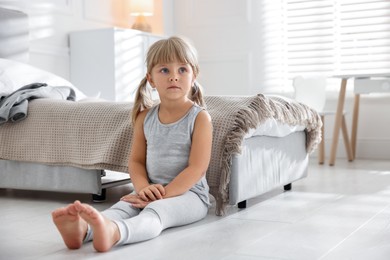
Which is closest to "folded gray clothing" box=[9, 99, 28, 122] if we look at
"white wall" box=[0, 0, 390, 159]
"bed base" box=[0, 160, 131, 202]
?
"bed base" box=[0, 160, 131, 202]

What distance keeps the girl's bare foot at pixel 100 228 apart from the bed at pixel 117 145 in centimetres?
61

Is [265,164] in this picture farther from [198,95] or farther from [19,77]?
[19,77]

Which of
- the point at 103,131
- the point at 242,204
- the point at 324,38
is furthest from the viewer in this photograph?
the point at 324,38

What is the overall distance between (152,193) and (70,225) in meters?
0.36

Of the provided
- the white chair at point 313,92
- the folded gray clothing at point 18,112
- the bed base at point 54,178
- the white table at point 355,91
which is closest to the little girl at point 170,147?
the bed base at point 54,178

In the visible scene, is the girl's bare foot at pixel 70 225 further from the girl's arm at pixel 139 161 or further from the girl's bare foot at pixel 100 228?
the girl's arm at pixel 139 161

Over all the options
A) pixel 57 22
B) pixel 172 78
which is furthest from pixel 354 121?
pixel 172 78

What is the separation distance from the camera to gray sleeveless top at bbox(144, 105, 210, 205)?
1.88 meters

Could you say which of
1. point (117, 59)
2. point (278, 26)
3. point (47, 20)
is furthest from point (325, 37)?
point (47, 20)

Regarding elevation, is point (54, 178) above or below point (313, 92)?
below

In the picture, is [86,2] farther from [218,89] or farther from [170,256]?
[170,256]

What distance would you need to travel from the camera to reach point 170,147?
6.19 feet

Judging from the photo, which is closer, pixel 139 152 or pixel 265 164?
pixel 139 152

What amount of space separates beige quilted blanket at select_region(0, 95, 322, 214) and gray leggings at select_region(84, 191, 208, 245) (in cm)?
20
